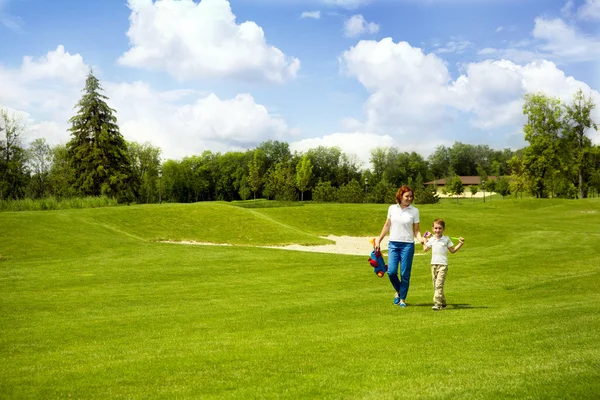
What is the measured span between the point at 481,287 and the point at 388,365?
35.1 feet

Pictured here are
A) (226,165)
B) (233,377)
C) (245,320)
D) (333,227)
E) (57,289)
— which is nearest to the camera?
(233,377)

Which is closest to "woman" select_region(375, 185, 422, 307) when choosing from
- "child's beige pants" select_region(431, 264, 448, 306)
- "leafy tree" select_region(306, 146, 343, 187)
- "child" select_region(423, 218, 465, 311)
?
"child" select_region(423, 218, 465, 311)

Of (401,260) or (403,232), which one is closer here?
(403,232)

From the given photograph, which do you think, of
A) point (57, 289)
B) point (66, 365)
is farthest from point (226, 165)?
point (66, 365)

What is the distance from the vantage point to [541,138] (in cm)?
7888

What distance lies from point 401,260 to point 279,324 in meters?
3.41

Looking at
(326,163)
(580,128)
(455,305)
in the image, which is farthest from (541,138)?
(455,305)

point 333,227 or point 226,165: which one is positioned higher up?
point 226,165

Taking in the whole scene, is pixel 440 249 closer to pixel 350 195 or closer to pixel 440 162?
pixel 350 195

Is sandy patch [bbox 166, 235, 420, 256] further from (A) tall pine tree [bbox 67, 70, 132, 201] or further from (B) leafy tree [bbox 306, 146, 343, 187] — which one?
(B) leafy tree [bbox 306, 146, 343, 187]

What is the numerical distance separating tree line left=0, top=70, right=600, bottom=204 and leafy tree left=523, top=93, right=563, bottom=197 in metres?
0.15

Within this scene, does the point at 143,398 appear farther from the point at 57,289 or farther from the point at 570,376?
the point at 57,289

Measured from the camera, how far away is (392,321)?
1014cm

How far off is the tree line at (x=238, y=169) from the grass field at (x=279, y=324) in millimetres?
36965
